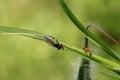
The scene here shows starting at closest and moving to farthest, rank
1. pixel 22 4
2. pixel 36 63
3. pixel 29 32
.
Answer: pixel 29 32, pixel 36 63, pixel 22 4

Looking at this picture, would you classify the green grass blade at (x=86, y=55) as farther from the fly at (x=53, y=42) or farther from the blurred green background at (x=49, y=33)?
the blurred green background at (x=49, y=33)

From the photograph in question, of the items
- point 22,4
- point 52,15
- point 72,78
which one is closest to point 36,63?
point 52,15

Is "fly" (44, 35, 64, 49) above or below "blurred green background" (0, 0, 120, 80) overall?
below

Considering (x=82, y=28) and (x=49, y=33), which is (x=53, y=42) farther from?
(x=49, y=33)

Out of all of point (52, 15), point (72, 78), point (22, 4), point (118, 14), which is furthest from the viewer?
point (22, 4)

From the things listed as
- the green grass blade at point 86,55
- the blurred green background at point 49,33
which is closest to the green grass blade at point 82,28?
the green grass blade at point 86,55

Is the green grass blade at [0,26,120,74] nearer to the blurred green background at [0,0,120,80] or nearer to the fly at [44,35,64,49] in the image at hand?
the fly at [44,35,64,49]

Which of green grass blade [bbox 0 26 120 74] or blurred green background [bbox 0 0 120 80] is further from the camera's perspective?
blurred green background [bbox 0 0 120 80]

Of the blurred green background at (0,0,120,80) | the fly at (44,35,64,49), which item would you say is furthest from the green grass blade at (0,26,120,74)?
the blurred green background at (0,0,120,80)

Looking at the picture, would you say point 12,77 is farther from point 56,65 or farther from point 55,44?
point 55,44
